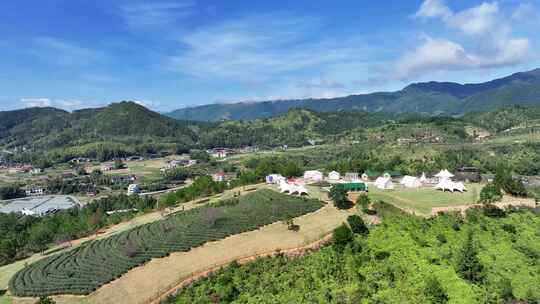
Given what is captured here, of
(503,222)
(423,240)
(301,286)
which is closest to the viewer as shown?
(301,286)

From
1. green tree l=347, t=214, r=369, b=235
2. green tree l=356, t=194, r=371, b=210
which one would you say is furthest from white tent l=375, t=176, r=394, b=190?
green tree l=347, t=214, r=369, b=235

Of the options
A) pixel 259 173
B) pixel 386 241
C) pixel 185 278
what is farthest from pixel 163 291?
pixel 259 173

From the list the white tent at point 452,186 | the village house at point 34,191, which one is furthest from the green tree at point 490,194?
the village house at point 34,191

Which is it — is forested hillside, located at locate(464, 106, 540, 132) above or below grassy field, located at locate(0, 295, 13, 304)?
above

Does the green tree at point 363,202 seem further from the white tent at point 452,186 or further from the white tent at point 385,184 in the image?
the white tent at point 452,186

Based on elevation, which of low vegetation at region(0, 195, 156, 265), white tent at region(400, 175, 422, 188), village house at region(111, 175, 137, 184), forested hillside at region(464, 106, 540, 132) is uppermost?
forested hillside at region(464, 106, 540, 132)

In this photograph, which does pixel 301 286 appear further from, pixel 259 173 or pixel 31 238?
pixel 259 173

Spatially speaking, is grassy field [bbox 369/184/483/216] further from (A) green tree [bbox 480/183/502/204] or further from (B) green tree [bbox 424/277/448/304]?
(B) green tree [bbox 424/277/448/304]

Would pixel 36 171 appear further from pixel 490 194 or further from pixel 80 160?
pixel 490 194
